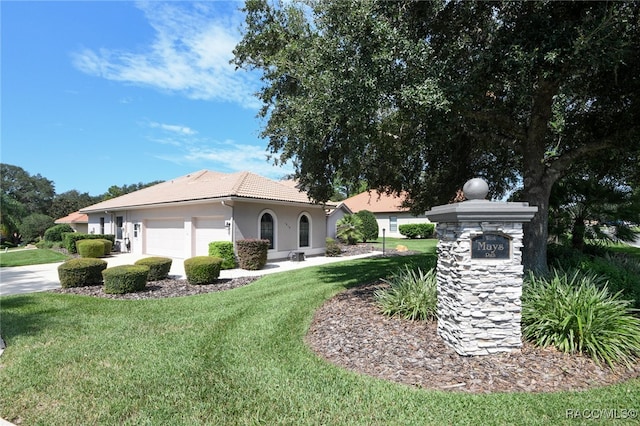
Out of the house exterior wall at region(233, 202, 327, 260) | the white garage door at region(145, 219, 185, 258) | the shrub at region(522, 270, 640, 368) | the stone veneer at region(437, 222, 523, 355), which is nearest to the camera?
the shrub at region(522, 270, 640, 368)

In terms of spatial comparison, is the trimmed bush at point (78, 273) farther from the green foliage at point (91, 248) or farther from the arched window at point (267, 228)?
the green foliage at point (91, 248)

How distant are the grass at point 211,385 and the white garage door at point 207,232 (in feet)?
28.8

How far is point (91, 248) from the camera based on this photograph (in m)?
18.9

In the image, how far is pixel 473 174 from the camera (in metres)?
11.2

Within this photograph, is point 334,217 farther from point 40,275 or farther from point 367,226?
point 40,275

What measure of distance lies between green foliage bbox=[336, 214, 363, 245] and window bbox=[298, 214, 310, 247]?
7316mm

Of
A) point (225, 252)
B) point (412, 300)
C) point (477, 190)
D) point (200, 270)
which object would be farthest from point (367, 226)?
point (477, 190)

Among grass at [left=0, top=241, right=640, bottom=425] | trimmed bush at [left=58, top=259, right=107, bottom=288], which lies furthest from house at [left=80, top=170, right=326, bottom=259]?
grass at [left=0, top=241, right=640, bottom=425]

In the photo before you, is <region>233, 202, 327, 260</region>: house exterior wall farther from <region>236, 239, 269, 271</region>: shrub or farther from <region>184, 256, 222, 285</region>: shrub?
<region>184, 256, 222, 285</region>: shrub

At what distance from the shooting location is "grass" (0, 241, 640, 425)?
3.30 m

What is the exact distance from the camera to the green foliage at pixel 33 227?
3459 centimetres

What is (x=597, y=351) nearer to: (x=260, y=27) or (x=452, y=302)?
(x=452, y=302)

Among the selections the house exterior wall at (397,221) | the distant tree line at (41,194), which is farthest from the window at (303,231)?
the distant tree line at (41,194)

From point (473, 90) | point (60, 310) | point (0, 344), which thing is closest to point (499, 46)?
point (473, 90)
